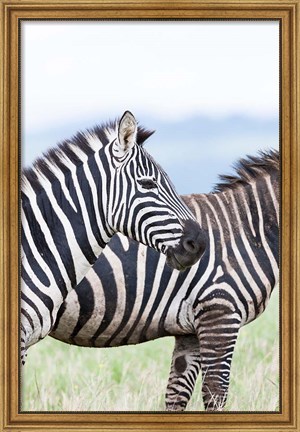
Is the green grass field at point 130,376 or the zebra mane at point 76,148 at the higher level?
the zebra mane at point 76,148

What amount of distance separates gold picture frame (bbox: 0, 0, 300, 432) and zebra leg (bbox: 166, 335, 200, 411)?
1.47m

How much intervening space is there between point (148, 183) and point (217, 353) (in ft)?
5.79

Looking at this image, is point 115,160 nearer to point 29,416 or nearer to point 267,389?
point 29,416

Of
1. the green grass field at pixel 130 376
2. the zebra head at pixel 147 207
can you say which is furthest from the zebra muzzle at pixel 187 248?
the green grass field at pixel 130 376

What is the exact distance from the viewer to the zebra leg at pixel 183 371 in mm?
8398

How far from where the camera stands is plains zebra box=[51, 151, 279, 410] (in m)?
7.91

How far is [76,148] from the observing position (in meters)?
7.33

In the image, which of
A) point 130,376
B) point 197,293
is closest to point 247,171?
point 197,293

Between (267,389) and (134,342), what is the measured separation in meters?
1.49

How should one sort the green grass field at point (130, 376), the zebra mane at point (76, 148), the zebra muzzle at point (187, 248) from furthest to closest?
1. the green grass field at point (130, 376)
2. the zebra mane at point (76, 148)
3. the zebra muzzle at point (187, 248)

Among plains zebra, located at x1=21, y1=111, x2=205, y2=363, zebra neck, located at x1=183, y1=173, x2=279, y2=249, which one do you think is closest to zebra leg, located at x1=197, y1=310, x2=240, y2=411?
zebra neck, located at x1=183, y1=173, x2=279, y2=249

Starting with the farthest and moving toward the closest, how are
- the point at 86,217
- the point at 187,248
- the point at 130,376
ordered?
the point at 130,376 → the point at 86,217 → the point at 187,248

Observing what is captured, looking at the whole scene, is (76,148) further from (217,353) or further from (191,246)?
(217,353)

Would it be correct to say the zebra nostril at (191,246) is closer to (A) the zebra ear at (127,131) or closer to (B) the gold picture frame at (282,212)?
(B) the gold picture frame at (282,212)
